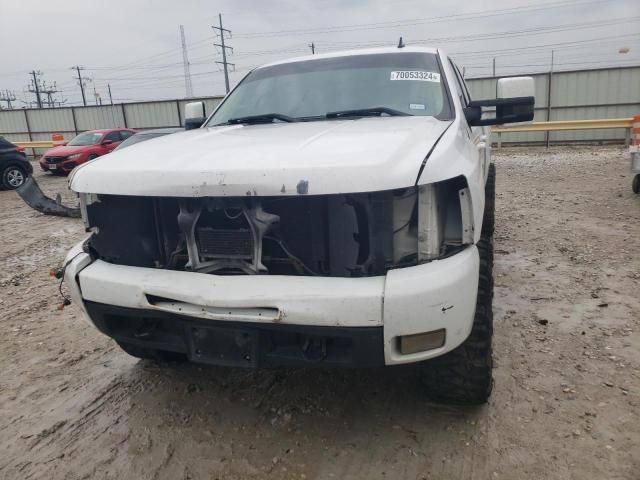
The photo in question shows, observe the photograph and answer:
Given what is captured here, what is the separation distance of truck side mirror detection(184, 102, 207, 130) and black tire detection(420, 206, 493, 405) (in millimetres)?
2583

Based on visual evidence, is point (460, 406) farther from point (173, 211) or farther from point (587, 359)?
point (173, 211)

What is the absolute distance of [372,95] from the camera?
3129 mm

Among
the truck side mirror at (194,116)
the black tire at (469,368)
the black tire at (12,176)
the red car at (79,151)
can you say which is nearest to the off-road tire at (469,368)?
the black tire at (469,368)

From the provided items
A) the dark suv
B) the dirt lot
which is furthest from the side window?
the dirt lot

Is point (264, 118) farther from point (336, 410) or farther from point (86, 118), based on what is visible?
point (86, 118)

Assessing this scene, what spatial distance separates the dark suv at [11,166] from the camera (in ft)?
38.5

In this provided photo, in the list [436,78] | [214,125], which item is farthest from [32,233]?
[436,78]

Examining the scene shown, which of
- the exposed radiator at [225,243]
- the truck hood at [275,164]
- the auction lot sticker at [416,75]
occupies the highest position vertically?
the auction lot sticker at [416,75]

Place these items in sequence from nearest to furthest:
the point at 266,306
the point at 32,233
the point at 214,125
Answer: the point at 266,306 < the point at 214,125 < the point at 32,233

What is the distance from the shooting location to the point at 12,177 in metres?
12.0

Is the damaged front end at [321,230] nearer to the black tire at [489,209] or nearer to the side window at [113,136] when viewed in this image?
the black tire at [489,209]

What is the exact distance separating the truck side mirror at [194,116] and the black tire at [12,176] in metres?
9.81

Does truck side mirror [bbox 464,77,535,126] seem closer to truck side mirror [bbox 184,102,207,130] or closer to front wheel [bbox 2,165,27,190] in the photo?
truck side mirror [bbox 184,102,207,130]

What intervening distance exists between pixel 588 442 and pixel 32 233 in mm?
7401
